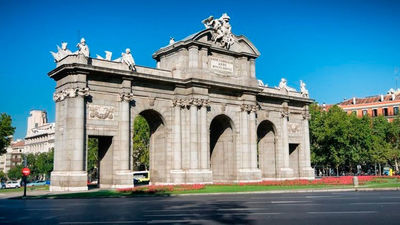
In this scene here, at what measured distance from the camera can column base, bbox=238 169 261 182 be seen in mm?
44219

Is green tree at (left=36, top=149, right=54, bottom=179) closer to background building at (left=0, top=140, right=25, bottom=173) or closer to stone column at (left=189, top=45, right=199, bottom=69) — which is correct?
background building at (left=0, top=140, right=25, bottom=173)

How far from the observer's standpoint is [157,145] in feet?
139

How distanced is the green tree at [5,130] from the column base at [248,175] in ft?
106

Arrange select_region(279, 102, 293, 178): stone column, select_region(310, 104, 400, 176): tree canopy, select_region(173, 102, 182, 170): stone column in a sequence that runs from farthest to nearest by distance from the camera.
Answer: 1. select_region(310, 104, 400, 176): tree canopy
2. select_region(279, 102, 293, 178): stone column
3. select_region(173, 102, 182, 170): stone column

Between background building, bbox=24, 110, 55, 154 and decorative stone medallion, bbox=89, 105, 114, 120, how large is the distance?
322ft

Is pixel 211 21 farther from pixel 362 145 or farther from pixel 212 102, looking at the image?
pixel 362 145

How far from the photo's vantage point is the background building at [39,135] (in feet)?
461

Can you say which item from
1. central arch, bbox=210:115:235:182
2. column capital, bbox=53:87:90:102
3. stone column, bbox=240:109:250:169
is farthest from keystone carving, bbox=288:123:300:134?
column capital, bbox=53:87:90:102

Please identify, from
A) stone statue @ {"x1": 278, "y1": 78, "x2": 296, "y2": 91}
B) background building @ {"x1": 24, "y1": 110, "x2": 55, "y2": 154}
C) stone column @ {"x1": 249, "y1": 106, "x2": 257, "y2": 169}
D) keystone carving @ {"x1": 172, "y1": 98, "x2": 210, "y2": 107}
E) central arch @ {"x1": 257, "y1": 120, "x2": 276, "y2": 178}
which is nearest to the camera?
keystone carving @ {"x1": 172, "y1": 98, "x2": 210, "y2": 107}

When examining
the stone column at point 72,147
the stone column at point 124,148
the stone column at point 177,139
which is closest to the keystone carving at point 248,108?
the stone column at point 177,139

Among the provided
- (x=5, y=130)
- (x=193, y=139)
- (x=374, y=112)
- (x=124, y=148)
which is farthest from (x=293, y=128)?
(x=374, y=112)

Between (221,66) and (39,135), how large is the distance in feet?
393

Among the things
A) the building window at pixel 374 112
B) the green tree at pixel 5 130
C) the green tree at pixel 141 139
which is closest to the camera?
the green tree at pixel 5 130

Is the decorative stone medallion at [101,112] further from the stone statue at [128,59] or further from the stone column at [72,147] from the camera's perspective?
the stone statue at [128,59]
